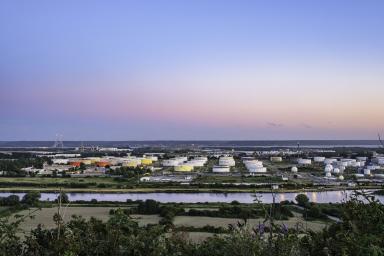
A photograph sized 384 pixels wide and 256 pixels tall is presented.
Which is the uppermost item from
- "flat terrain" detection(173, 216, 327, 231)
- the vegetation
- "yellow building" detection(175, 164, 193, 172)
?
the vegetation

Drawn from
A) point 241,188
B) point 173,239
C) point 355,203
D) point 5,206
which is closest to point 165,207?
point 5,206

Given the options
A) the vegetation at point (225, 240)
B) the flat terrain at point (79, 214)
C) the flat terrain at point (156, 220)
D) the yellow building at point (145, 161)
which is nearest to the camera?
the vegetation at point (225, 240)

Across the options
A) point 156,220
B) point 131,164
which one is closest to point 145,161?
point 131,164

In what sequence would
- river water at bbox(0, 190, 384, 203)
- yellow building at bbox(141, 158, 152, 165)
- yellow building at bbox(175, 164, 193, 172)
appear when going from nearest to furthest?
river water at bbox(0, 190, 384, 203) < yellow building at bbox(175, 164, 193, 172) < yellow building at bbox(141, 158, 152, 165)

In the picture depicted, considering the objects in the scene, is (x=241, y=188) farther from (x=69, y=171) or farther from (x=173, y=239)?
(x=173, y=239)

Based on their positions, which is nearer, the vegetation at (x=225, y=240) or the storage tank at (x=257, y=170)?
the vegetation at (x=225, y=240)

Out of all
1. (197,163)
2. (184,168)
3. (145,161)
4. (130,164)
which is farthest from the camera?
(145,161)

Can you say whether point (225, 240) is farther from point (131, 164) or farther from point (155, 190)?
point (131, 164)

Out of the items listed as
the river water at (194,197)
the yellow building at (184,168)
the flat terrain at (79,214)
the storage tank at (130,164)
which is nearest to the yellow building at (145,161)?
the storage tank at (130,164)

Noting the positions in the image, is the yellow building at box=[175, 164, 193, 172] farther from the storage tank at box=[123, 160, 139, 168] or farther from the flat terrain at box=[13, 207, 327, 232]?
the flat terrain at box=[13, 207, 327, 232]

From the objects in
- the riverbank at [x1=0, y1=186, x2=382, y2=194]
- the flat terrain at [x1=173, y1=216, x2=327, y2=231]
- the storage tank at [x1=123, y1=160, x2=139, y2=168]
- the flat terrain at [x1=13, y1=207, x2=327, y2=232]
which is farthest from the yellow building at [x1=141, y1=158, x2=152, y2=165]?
the flat terrain at [x1=173, y1=216, x2=327, y2=231]

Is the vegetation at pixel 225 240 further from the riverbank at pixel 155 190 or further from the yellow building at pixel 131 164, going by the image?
the yellow building at pixel 131 164

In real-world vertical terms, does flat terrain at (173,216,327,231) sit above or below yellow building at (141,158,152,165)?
below
